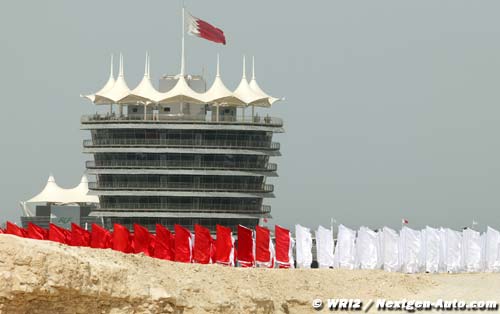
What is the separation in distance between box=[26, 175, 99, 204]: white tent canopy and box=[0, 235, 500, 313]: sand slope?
81745mm

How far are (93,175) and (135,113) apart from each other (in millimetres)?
8067

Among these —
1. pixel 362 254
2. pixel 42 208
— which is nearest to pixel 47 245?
pixel 362 254

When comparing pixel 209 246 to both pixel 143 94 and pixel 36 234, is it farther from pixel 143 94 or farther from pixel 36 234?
pixel 143 94

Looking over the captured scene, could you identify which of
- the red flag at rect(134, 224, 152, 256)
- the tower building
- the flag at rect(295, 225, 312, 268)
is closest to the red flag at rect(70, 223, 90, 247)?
the red flag at rect(134, 224, 152, 256)

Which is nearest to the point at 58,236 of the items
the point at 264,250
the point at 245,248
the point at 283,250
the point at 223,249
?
the point at 223,249

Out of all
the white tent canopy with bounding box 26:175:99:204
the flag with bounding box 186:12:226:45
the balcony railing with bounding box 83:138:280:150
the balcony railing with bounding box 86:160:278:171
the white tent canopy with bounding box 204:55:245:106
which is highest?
the flag with bounding box 186:12:226:45

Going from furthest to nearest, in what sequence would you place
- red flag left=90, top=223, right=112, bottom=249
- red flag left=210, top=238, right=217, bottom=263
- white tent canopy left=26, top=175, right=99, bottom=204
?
1. white tent canopy left=26, top=175, right=99, bottom=204
2. red flag left=90, top=223, right=112, bottom=249
3. red flag left=210, top=238, right=217, bottom=263

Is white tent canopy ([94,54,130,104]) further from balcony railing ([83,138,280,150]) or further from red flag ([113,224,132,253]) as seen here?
red flag ([113,224,132,253])

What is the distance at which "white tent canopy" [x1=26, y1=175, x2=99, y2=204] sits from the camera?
145 meters

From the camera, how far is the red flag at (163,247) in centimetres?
7212

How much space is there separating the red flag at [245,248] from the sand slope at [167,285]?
5.59 metres

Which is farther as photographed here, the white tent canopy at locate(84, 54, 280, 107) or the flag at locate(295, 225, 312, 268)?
the white tent canopy at locate(84, 54, 280, 107)

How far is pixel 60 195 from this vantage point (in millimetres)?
146375

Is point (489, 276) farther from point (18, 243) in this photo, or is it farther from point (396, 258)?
point (18, 243)
